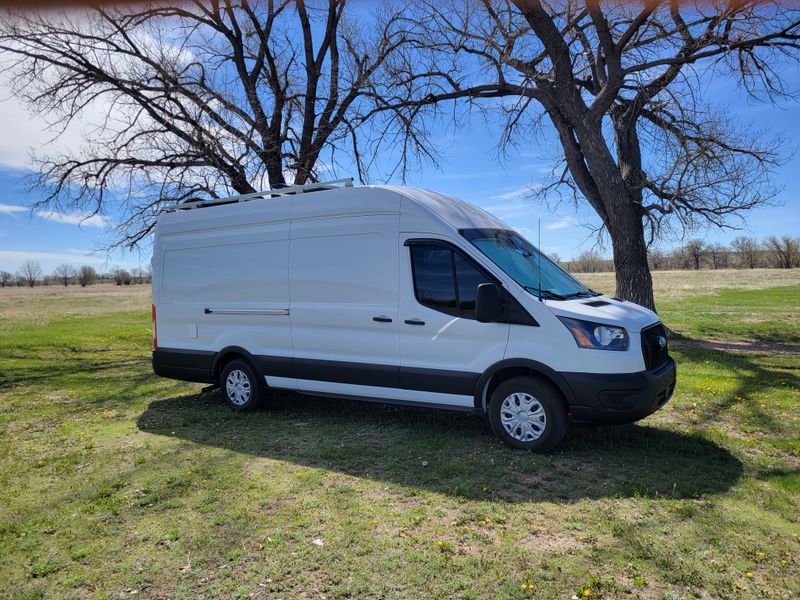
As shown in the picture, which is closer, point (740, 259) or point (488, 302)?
point (488, 302)

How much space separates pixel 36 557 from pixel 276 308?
3931 millimetres

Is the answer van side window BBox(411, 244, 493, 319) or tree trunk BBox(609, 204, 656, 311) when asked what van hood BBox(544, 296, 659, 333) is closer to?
van side window BBox(411, 244, 493, 319)

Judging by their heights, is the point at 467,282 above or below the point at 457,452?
above

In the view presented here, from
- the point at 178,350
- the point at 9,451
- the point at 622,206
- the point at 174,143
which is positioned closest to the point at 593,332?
the point at 178,350

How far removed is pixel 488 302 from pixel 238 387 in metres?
3.91

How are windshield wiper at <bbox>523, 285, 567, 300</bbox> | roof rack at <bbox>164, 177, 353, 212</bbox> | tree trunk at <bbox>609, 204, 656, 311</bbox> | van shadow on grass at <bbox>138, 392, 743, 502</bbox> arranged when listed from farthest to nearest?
tree trunk at <bbox>609, 204, 656, 311</bbox> < roof rack at <bbox>164, 177, 353, 212</bbox> < windshield wiper at <bbox>523, 285, 567, 300</bbox> < van shadow on grass at <bbox>138, 392, 743, 502</bbox>

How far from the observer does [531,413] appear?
5766mm

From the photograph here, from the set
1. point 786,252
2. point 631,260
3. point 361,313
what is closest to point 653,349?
point 361,313

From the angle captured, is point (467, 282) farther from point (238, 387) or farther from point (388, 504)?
point (238, 387)

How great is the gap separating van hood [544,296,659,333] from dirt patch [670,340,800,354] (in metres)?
8.94

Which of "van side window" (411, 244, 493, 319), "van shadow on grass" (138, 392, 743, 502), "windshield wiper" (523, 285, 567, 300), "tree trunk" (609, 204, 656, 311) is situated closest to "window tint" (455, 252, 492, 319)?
"van side window" (411, 244, 493, 319)

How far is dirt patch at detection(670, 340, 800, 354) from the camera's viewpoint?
13.4 metres

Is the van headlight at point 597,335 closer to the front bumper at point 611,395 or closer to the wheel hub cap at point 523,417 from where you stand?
the front bumper at point 611,395

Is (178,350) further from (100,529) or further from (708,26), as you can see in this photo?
(708,26)
